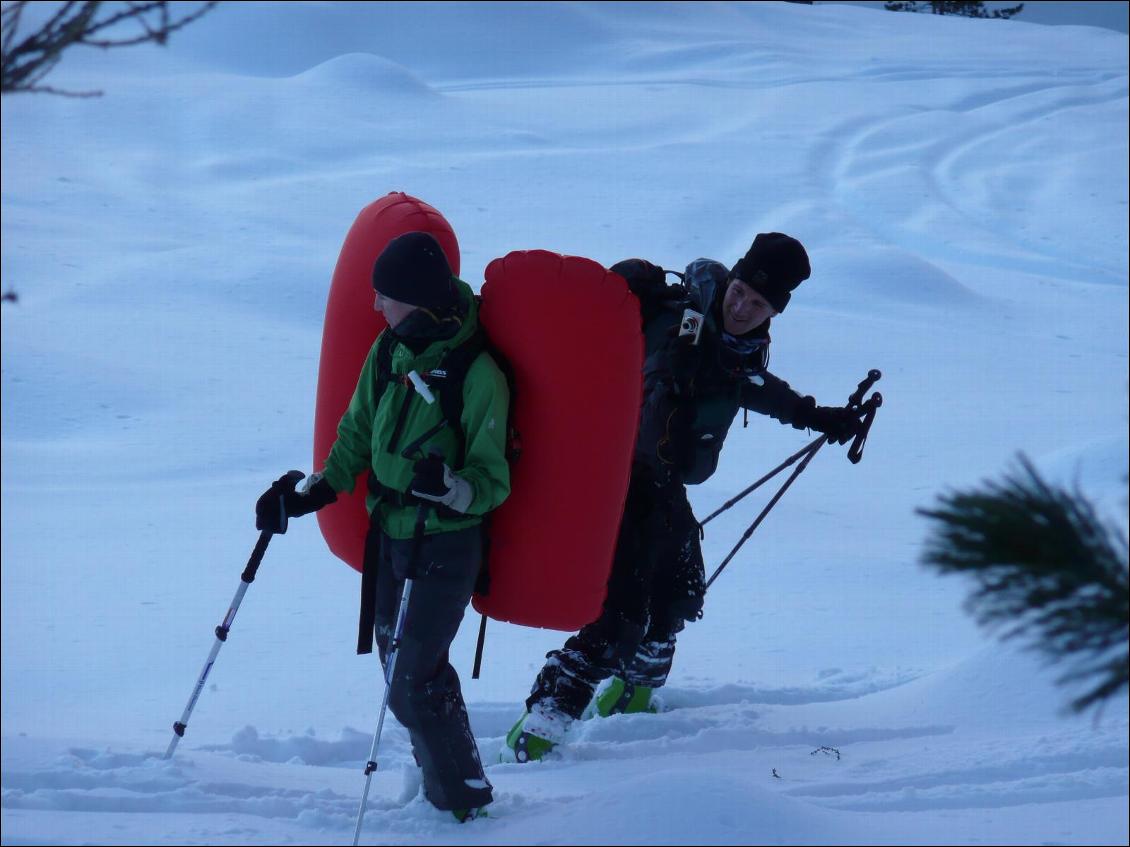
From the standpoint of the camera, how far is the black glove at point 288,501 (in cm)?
356

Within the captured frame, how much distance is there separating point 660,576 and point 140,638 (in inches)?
93.3

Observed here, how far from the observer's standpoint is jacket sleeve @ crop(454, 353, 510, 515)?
3.32 meters

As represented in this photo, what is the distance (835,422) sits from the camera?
4.48 meters

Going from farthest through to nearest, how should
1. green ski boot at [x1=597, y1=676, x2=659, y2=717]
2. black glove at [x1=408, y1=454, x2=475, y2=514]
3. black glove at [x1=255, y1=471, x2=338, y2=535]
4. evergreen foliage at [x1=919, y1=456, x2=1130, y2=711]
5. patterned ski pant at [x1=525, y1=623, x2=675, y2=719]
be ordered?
1. green ski boot at [x1=597, y1=676, x2=659, y2=717]
2. patterned ski pant at [x1=525, y1=623, x2=675, y2=719]
3. black glove at [x1=255, y1=471, x2=338, y2=535]
4. black glove at [x1=408, y1=454, x2=475, y2=514]
5. evergreen foliage at [x1=919, y1=456, x2=1130, y2=711]

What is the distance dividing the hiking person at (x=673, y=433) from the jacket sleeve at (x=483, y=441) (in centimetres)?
97

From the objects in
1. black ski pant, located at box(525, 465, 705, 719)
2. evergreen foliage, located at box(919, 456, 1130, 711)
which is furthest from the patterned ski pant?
evergreen foliage, located at box(919, 456, 1130, 711)

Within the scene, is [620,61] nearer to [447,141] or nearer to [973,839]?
[447,141]

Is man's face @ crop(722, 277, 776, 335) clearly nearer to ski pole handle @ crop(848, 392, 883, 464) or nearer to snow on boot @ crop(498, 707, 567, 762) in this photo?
ski pole handle @ crop(848, 392, 883, 464)

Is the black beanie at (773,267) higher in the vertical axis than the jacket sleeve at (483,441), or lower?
higher

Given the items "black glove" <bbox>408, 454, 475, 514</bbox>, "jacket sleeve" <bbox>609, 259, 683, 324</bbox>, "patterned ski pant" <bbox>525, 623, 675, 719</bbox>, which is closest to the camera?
"black glove" <bbox>408, 454, 475, 514</bbox>

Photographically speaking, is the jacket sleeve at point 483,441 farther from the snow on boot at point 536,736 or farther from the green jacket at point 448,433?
the snow on boot at point 536,736

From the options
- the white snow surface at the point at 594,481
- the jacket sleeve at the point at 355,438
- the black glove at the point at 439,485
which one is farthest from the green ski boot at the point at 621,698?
the black glove at the point at 439,485

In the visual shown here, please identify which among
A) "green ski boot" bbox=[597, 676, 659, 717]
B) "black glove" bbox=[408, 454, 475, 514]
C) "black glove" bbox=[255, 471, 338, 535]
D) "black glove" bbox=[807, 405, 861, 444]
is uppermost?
"black glove" bbox=[408, 454, 475, 514]

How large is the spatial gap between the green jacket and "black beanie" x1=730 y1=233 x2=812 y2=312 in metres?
1.06
